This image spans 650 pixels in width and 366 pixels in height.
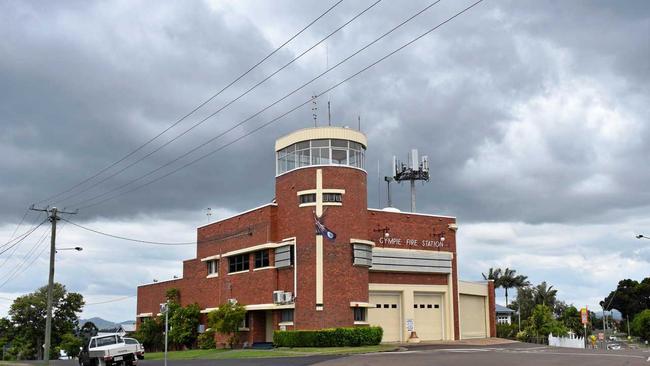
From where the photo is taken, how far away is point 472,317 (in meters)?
58.8

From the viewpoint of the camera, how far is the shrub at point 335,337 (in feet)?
145

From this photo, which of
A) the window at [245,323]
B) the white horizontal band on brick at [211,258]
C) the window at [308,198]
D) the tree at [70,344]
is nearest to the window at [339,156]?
the window at [308,198]

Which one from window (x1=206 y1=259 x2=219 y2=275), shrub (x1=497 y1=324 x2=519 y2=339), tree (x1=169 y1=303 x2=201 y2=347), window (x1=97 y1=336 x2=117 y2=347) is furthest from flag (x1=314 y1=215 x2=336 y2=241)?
shrub (x1=497 y1=324 x2=519 y2=339)

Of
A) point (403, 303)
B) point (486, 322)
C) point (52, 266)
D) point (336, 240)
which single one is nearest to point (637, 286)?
point (486, 322)

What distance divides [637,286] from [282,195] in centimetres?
10583

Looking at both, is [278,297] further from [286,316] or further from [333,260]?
[333,260]

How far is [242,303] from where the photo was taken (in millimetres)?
53031

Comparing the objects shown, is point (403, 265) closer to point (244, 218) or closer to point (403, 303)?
point (403, 303)

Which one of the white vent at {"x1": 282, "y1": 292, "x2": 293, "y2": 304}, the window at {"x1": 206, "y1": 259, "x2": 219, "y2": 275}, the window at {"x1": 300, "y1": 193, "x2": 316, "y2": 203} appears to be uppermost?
the window at {"x1": 300, "y1": 193, "x2": 316, "y2": 203}

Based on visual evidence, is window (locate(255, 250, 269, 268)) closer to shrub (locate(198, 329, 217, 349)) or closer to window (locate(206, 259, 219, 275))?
shrub (locate(198, 329, 217, 349))

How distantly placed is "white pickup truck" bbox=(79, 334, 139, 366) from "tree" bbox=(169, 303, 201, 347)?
956 inches

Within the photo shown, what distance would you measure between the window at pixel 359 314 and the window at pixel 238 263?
10.3 m

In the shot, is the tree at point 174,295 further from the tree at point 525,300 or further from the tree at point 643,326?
the tree at point 643,326

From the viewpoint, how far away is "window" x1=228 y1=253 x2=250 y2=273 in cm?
5388
